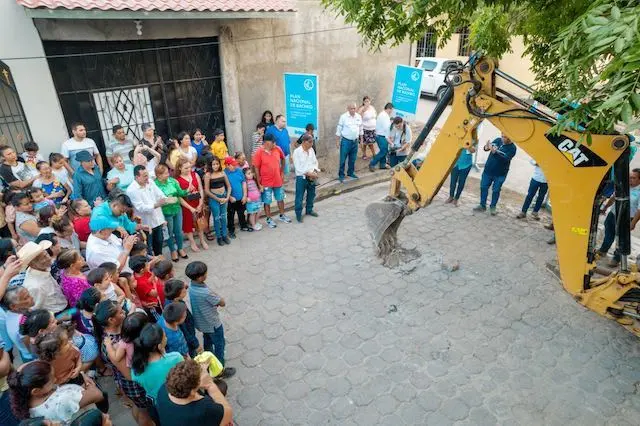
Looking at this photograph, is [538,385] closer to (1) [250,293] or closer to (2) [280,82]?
(1) [250,293]

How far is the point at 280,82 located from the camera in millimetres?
9914

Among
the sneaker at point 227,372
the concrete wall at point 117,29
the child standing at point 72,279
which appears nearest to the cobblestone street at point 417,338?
the sneaker at point 227,372

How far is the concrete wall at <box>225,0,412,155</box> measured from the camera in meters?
9.34

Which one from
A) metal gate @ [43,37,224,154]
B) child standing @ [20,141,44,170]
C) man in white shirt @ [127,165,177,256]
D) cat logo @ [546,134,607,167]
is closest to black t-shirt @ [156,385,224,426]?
man in white shirt @ [127,165,177,256]

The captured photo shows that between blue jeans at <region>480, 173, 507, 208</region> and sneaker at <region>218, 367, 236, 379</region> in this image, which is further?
blue jeans at <region>480, 173, 507, 208</region>

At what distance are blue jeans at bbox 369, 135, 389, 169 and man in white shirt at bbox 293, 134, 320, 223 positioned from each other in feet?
9.22

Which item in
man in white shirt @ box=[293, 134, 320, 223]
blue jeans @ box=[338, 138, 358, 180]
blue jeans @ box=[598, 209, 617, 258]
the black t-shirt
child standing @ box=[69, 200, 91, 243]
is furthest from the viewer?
blue jeans @ box=[338, 138, 358, 180]

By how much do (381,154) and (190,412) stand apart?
8.40 m

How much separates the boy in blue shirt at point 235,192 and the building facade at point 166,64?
2.44 m

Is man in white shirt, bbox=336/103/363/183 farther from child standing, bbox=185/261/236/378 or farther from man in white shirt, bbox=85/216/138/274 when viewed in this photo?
child standing, bbox=185/261/236/378

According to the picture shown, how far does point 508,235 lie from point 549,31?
3.96 metres

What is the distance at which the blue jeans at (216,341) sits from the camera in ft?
14.9

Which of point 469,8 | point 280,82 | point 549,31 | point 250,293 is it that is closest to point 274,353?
point 250,293

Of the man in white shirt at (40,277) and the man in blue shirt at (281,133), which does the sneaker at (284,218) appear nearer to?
the man in blue shirt at (281,133)
